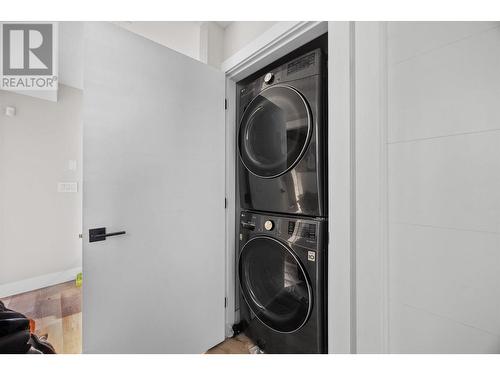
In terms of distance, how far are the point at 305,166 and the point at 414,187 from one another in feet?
1.76

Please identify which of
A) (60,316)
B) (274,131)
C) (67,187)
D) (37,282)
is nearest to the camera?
(274,131)

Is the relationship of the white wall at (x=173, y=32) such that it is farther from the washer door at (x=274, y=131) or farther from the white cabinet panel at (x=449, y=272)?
the white cabinet panel at (x=449, y=272)

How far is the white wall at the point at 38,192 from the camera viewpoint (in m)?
2.42

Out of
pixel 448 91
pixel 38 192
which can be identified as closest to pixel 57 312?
pixel 38 192

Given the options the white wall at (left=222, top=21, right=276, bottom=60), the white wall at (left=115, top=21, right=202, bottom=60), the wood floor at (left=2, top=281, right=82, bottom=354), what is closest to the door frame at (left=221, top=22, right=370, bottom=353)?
the white wall at (left=222, top=21, right=276, bottom=60)

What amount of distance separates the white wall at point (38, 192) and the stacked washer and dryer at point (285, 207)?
260 cm

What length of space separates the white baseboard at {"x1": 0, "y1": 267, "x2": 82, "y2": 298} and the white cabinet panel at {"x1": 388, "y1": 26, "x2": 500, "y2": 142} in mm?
3717

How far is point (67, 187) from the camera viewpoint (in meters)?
2.86

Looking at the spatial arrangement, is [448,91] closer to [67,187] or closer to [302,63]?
[302,63]

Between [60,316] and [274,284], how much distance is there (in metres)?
2.00

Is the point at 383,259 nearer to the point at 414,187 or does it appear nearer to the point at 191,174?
the point at 414,187

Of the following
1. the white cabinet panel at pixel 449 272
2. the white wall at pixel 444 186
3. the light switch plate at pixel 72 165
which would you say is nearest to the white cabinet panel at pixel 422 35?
the white wall at pixel 444 186

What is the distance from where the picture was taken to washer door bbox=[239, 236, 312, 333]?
1218mm
